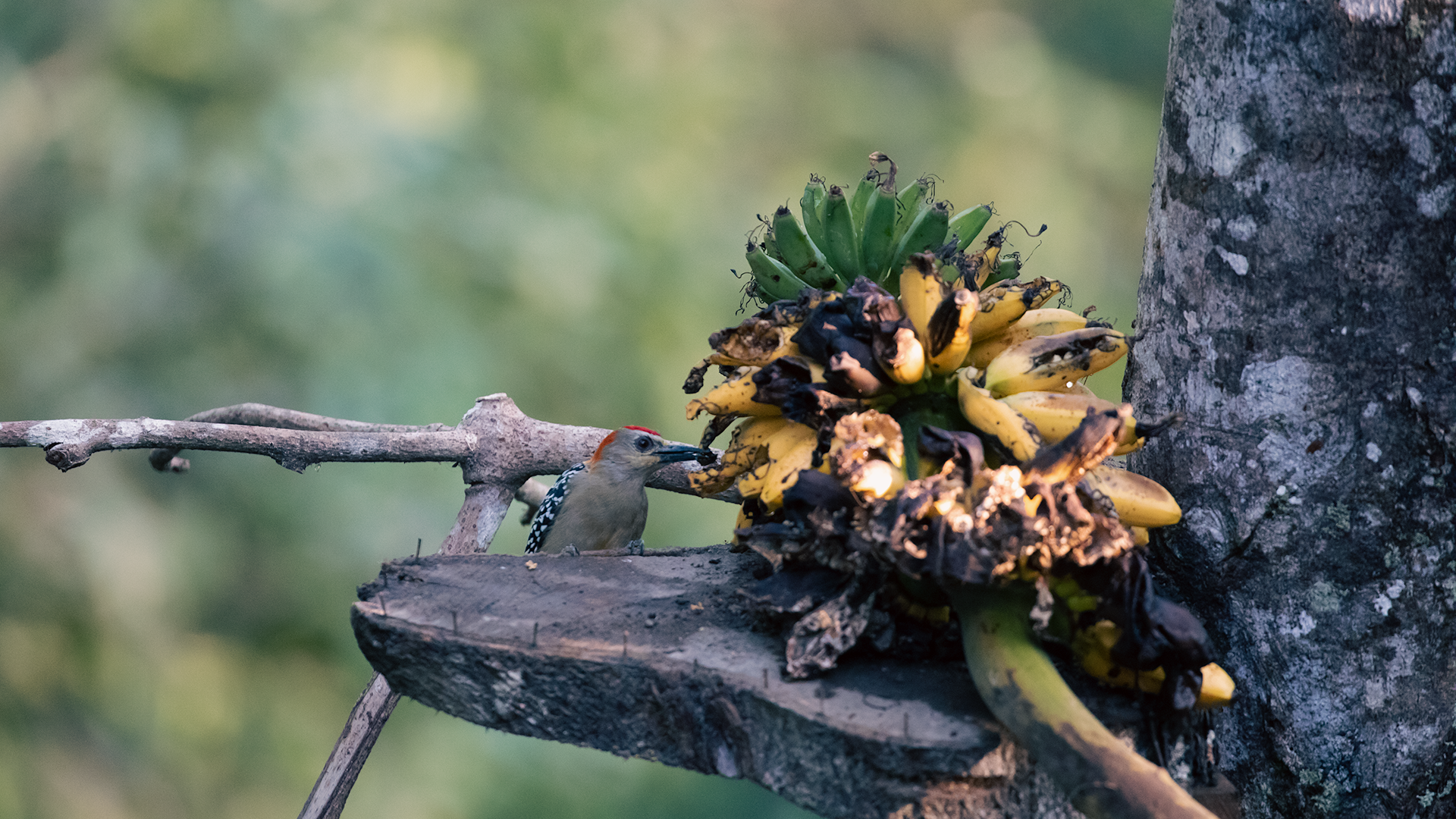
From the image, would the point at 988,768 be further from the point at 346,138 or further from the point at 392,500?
the point at 346,138

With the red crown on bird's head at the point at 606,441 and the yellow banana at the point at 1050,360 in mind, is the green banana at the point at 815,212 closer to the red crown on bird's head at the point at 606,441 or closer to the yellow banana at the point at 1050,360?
the yellow banana at the point at 1050,360

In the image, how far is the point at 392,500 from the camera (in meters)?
5.55

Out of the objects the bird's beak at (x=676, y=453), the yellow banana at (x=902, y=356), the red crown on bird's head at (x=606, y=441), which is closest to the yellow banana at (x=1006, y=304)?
the yellow banana at (x=902, y=356)

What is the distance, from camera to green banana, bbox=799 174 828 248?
7.17ft

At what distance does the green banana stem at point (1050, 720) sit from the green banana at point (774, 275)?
876 mm

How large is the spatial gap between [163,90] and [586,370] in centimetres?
261

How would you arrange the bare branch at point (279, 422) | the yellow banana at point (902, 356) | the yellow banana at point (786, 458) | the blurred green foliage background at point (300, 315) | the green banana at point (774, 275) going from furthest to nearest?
the blurred green foliage background at point (300, 315) < the bare branch at point (279, 422) < the green banana at point (774, 275) < the yellow banana at point (786, 458) < the yellow banana at point (902, 356)

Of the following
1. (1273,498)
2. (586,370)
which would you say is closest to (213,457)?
(586,370)

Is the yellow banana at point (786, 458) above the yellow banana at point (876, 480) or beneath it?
beneath

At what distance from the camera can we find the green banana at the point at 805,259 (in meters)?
2.17

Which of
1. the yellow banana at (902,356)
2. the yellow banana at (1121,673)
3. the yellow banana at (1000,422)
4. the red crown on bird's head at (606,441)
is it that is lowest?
the red crown on bird's head at (606,441)

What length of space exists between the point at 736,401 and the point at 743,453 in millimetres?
115

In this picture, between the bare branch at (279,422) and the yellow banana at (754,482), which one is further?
the bare branch at (279,422)

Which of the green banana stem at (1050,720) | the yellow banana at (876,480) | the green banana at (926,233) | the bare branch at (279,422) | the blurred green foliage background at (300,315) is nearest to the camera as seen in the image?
the green banana stem at (1050,720)
